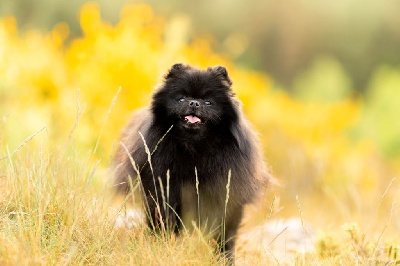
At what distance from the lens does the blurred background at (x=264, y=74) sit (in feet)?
28.8

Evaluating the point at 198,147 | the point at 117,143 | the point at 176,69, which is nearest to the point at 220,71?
the point at 176,69

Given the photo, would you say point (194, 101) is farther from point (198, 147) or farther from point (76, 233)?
point (76, 233)

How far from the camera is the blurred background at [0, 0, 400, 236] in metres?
8.77

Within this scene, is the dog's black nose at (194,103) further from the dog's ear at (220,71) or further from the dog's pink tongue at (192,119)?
the dog's ear at (220,71)

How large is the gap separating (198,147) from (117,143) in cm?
180

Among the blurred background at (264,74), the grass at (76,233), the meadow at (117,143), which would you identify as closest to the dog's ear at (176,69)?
the blurred background at (264,74)

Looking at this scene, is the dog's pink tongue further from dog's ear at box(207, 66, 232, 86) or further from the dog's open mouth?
dog's ear at box(207, 66, 232, 86)

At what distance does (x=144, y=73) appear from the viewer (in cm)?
890

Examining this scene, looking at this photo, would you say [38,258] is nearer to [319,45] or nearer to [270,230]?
[270,230]

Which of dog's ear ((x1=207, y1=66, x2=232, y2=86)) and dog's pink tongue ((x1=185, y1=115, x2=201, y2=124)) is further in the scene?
dog's ear ((x1=207, y1=66, x2=232, y2=86))

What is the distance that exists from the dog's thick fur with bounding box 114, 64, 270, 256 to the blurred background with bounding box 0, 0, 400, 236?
39cm

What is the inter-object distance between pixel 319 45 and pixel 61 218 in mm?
18057

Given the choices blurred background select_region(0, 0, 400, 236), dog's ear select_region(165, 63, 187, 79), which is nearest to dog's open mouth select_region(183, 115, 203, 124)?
dog's ear select_region(165, 63, 187, 79)

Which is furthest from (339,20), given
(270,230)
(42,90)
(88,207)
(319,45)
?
(88,207)
